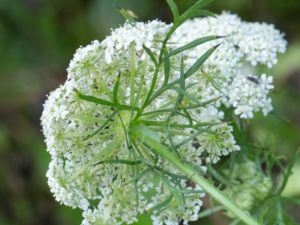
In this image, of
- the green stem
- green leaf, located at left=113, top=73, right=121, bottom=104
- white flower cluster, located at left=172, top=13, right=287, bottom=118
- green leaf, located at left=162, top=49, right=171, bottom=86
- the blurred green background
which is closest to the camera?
the green stem

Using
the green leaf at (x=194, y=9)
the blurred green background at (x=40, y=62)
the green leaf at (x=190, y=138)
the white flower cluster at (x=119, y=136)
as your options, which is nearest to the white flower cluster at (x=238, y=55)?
the white flower cluster at (x=119, y=136)

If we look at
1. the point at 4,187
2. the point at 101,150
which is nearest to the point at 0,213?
the point at 4,187

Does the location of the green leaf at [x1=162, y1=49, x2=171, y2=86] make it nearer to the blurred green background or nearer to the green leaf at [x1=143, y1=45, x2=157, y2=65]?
the green leaf at [x1=143, y1=45, x2=157, y2=65]

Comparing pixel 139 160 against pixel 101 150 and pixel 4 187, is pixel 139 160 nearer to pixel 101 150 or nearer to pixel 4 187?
pixel 101 150

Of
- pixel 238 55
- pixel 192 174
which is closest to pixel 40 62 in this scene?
pixel 238 55

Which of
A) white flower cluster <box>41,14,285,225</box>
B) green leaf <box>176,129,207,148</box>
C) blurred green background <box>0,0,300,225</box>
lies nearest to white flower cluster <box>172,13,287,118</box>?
white flower cluster <box>41,14,285,225</box>

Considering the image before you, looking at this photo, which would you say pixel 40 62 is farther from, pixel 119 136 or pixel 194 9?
pixel 194 9
